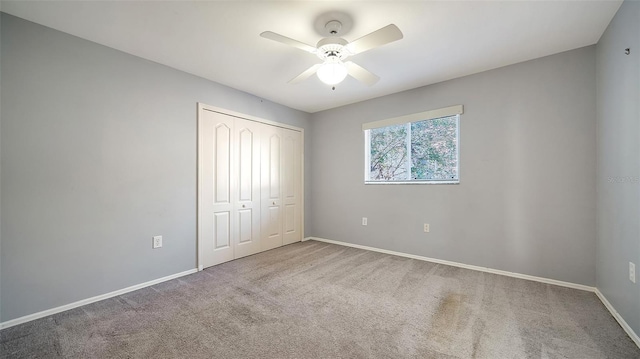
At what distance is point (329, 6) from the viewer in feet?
6.17

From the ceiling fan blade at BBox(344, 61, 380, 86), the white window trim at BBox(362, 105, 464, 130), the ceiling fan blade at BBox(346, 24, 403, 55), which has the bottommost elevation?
the white window trim at BBox(362, 105, 464, 130)

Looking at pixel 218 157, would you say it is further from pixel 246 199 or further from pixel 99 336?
pixel 99 336

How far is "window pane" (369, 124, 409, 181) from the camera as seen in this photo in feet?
12.4

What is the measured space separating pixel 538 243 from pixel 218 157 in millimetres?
3843

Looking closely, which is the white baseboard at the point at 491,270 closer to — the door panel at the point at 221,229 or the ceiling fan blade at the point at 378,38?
the door panel at the point at 221,229

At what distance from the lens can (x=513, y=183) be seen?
2826mm

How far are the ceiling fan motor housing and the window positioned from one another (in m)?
1.88

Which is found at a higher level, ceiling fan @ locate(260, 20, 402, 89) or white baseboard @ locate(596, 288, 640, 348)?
ceiling fan @ locate(260, 20, 402, 89)

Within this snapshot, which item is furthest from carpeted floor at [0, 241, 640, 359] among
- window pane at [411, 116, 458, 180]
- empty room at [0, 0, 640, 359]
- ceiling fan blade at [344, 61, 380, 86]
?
ceiling fan blade at [344, 61, 380, 86]

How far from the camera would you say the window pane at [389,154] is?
3.77 meters

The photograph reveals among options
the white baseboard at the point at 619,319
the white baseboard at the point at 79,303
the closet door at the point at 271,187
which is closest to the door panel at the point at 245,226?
the closet door at the point at 271,187

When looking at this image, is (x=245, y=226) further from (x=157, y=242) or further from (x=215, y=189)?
(x=157, y=242)

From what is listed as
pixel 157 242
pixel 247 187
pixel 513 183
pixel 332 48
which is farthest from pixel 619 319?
pixel 157 242

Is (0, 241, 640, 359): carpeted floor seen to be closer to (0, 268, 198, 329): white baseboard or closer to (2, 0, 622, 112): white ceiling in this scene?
(0, 268, 198, 329): white baseboard
